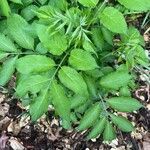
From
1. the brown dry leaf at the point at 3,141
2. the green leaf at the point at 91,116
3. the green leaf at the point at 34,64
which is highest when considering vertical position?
the green leaf at the point at 34,64

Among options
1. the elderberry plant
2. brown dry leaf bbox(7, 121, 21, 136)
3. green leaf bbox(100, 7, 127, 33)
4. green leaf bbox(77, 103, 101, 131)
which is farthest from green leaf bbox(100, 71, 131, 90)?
brown dry leaf bbox(7, 121, 21, 136)

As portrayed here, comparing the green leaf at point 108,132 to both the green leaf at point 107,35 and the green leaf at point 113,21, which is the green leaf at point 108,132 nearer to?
the green leaf at point 107,35

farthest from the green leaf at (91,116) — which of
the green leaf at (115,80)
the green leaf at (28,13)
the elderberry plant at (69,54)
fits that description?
the green leaf at (28,13)

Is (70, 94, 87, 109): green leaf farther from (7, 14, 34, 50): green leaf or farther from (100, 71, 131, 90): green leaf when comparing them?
(7, 14, 34, 50): green leaf

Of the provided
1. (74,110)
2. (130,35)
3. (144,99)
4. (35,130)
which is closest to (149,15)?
(144,99)

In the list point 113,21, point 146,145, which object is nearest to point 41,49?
point 113,21

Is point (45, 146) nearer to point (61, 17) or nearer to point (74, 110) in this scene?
point (74, 110)

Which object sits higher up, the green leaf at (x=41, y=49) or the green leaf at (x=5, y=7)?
the green leaf at (x=5, y=7)

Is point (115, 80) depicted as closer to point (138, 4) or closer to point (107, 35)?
point (107, 35)
